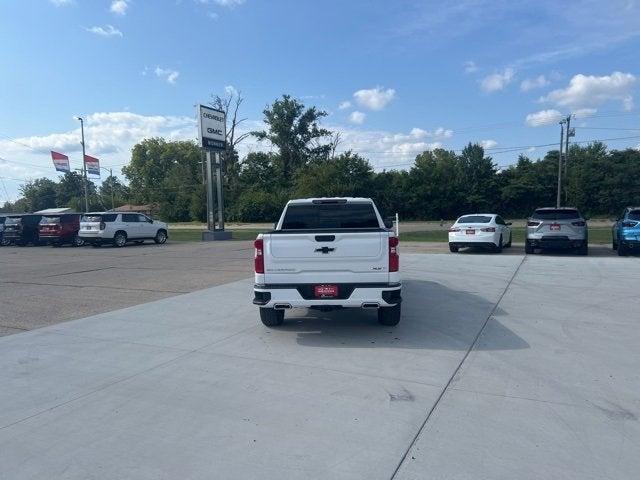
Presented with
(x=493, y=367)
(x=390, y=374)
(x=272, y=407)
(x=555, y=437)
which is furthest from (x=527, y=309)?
(x=272, y=407)

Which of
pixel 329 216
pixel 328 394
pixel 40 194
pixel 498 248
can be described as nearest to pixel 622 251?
pixel 498 248

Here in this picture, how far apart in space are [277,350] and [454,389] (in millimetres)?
2435

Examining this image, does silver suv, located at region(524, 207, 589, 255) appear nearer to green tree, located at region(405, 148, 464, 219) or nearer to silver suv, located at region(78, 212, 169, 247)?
silver suv, located at region(78, 212, 169, 247)

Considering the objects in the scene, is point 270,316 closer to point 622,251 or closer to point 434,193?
point 622,251

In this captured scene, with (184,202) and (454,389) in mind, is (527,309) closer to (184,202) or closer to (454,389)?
(454,389)

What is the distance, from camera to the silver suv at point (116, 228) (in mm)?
26609

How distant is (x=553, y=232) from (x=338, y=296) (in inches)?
516

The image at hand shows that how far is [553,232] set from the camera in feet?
57.4

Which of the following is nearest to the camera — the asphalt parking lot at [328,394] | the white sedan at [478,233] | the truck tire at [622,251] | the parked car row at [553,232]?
the asphalt parking lot at [328,394]

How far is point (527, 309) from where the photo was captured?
354 inches

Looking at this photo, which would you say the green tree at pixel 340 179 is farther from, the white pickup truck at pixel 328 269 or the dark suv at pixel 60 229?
the white pickup truck at pixel 328 269

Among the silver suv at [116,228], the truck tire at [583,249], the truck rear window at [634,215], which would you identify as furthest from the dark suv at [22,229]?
the truck rear window at [634,215]

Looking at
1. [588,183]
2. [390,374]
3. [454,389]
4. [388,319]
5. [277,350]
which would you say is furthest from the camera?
[588,183]

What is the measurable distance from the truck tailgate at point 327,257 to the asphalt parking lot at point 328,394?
2.98 feet
